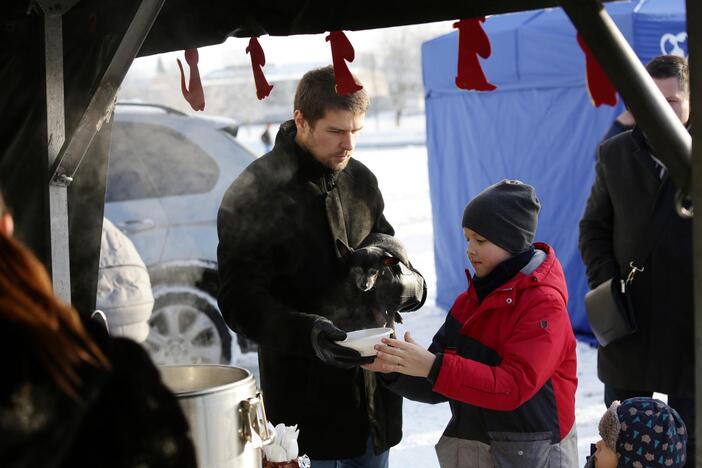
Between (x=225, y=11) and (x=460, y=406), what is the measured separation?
128 centimetres

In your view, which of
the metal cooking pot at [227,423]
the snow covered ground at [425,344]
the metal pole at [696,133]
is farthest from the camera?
the snow covered ground at [425,344]

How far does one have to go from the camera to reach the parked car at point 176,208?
5543 millimetres

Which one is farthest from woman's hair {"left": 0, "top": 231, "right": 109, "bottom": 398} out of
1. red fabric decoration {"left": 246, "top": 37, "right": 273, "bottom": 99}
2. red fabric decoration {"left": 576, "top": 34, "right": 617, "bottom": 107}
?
red fabric decoration {"left": 246, "top": 37, "right": 273, "bottom": 99}

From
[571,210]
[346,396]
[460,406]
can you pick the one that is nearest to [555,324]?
[460,406]

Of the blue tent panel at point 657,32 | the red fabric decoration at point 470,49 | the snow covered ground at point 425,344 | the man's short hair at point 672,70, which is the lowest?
the snow covered ground at point 425,344

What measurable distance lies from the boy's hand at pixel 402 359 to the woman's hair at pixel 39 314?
1.35 meters

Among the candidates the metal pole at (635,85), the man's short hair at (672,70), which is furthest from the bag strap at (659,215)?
the metal pole at (635,85)

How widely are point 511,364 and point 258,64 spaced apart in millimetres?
1097

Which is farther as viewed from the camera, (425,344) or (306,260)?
(425,344)

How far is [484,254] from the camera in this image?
254 centimetres

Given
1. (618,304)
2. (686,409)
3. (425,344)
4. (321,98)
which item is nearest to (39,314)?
(321,98)

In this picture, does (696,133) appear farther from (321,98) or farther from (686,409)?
(686,409)

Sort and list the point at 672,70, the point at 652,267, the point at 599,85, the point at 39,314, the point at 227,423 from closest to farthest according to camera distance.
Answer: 1. the point at 39,314
2. the point at 599,85
3. the point at 227,423
4. the point at 672,70
5. the point at 652,267

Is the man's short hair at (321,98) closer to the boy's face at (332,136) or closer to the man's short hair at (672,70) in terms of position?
the boy's face at (332,136)
